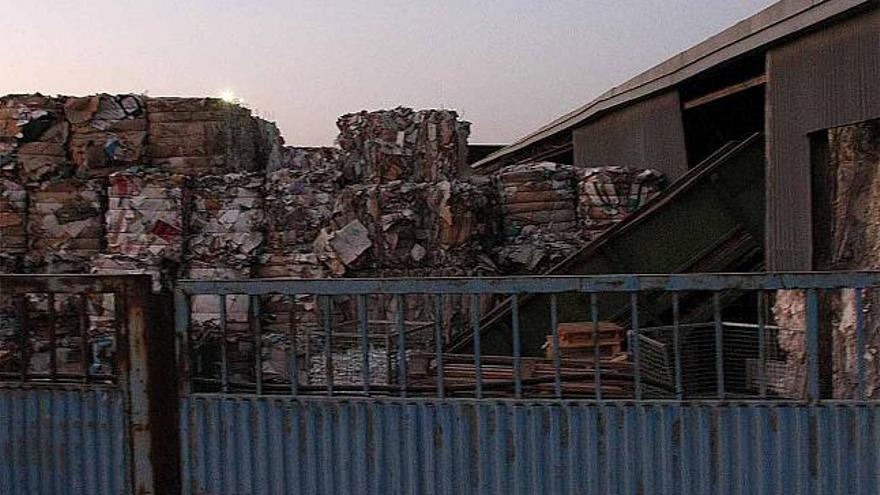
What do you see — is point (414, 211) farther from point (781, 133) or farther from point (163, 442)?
point (163, 442)

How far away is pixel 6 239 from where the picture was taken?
9.30m

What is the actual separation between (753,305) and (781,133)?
233 cm

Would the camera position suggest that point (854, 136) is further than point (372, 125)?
No

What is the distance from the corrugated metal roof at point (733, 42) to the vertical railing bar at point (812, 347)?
7.64 ft

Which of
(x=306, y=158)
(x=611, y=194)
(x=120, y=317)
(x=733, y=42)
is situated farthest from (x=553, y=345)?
(x=306, y=158)

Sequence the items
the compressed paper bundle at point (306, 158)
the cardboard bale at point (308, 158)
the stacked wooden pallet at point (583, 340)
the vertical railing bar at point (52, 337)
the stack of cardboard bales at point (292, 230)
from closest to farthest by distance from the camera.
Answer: the vertical railing bar at point (52, 337) → the stacked wooden pallet at point (583, 340) → the stack of cardboard bales at point (292, 230) → the cardboard bale at point (308, 158) → the compressed paper bundle at point (306, 158)

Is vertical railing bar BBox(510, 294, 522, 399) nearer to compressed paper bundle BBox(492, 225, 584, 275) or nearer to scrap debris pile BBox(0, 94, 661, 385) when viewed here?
scrap debris pile BBox(0, 94, 661, 385)

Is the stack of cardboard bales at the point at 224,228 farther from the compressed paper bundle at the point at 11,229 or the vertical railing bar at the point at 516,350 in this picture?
the vertical railing bar at the point at 516,350

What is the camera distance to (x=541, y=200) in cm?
970

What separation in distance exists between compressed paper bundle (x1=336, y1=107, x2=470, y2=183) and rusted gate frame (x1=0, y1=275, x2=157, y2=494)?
717cm

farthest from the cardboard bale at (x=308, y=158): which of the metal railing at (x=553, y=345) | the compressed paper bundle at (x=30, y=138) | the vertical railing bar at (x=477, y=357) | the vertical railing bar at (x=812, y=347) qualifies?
the vertical railing bar at (x=812, y=347)

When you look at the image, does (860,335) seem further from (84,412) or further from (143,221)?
(143,221)

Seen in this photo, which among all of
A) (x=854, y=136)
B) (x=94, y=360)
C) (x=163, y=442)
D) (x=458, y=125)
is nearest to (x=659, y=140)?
(x=458, y=125)

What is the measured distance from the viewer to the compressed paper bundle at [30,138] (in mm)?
9461
